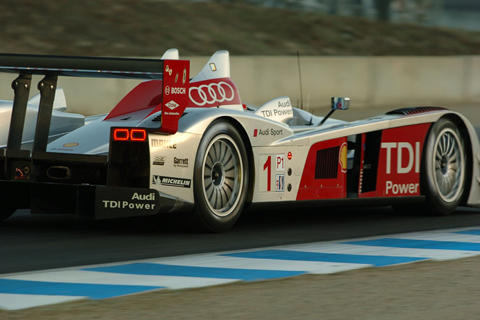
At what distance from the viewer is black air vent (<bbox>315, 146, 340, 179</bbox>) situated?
8.05 meters

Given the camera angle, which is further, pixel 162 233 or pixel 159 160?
pixel 162 233

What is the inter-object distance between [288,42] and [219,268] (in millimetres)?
19613

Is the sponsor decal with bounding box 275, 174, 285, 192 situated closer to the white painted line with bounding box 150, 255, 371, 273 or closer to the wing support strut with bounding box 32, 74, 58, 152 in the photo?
the white painted line with bounding box 150, 255, 371, 273

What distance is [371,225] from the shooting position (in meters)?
8.38

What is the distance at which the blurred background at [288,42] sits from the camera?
19922 mm

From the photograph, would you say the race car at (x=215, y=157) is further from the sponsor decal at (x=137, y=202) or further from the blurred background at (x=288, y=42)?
the blurred background at (x=288, y=42)

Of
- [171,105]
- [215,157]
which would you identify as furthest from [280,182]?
[171,105]

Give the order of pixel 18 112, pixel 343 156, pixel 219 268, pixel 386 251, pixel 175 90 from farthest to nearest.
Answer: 1. pixel 343 156
2. pixel 18 112
3. pixel 175 90
4. pixel 386 251
5. pixel 219 268

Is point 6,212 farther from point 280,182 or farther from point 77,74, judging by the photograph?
point 280,182

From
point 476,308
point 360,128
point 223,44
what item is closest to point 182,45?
point 223,44

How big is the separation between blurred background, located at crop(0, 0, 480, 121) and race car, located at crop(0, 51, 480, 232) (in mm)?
8460

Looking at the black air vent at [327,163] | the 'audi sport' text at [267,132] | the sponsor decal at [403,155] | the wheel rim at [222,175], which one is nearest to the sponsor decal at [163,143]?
the wheel rim at [222,175]

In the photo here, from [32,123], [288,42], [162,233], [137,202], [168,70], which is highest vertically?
[288,42]

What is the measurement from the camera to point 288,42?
24938 mm
